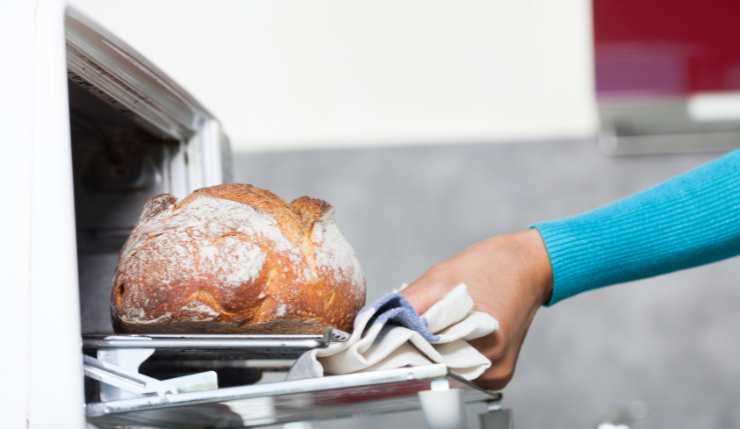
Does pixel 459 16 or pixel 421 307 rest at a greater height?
pixel 459 16

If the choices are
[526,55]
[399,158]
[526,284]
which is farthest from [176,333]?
[526,55]

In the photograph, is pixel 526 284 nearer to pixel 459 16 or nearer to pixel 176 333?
pixel 176 333

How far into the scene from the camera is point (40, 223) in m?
0.86

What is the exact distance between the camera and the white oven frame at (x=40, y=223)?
84 centimetres

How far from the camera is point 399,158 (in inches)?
101

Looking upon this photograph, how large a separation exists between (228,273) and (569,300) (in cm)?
164

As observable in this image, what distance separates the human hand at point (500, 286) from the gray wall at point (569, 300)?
1227 mm

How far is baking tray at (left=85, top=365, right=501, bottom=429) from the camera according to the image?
0.79m

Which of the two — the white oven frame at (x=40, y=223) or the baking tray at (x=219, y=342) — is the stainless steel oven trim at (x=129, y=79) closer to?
the white oven frame at (x=40, y=223)

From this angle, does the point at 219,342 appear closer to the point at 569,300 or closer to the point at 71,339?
the point at 71,339

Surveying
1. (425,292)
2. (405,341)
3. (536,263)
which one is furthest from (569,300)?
(405,341)

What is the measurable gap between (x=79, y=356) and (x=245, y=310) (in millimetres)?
146

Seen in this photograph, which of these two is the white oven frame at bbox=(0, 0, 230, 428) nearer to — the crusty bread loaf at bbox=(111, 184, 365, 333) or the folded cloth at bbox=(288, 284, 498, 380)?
the crusty bread loaf at bbox=(111, 184, 365, 333)

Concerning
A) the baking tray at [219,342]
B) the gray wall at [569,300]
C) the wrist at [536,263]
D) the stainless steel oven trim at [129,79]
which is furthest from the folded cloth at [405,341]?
the gray wall at [569,300]
